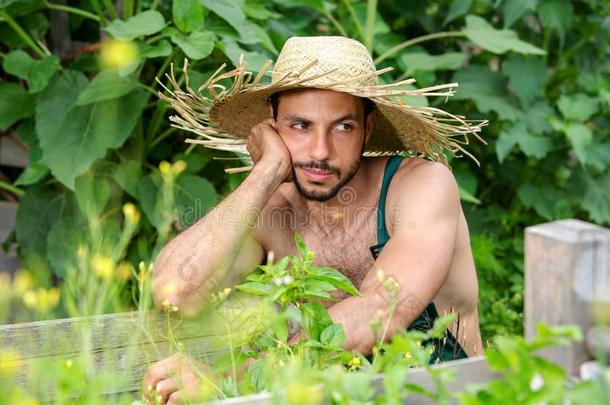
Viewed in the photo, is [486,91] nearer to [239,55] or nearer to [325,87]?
[239,55]

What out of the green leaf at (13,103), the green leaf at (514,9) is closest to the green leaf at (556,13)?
the green leaf at (514,9)

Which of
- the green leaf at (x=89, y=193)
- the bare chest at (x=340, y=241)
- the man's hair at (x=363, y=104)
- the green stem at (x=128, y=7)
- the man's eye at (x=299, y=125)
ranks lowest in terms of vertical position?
the bare chest at (x=340, y=241)

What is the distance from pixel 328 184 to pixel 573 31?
248 centimetres

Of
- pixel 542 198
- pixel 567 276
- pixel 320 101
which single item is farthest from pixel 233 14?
pixel 567 276

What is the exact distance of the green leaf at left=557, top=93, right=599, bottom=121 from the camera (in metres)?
4.08

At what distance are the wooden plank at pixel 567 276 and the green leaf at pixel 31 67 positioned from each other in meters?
2.46

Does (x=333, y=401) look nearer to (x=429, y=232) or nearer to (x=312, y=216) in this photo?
(x=429, y=232)

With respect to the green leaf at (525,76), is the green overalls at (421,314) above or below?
below

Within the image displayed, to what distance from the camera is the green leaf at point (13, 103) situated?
348cm

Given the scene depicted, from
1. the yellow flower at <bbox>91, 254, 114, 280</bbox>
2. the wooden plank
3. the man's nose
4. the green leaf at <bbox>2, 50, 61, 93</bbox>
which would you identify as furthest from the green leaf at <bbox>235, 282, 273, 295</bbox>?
the green leaf at <bbox>2, 50, 61, 93</bbox>

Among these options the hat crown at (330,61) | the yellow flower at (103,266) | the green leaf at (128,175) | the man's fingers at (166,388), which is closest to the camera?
the yellow flower at (103,266)

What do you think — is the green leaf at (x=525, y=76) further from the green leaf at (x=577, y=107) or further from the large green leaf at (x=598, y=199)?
the large green leaf at (x=598, y=199)

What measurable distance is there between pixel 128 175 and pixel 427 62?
4.19 ft

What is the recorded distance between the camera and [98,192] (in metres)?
3.39
